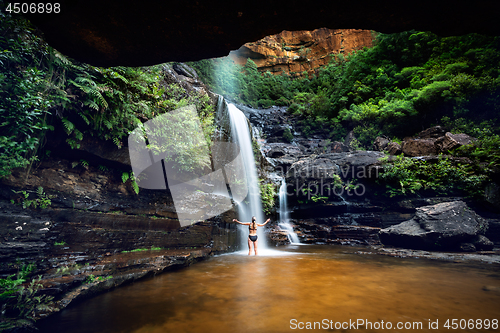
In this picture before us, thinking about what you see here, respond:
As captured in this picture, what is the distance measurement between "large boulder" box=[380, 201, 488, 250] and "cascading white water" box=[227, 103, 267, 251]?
596cm

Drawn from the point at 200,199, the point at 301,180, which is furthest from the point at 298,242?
the point at 200,199

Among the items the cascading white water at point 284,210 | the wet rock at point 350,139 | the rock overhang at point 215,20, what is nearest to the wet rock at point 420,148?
the wet rock at point 350,139

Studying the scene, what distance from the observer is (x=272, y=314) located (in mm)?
2986

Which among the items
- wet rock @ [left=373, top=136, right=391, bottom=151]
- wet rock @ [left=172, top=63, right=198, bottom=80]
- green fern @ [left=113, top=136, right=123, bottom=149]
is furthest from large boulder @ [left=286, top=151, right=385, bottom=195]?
green fern @ [left=113, top=136, right=123, bottom=149]

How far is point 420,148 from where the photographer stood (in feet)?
35.5

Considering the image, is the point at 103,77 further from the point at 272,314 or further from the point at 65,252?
the point at 272,314

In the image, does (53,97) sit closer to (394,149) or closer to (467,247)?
(467,247)

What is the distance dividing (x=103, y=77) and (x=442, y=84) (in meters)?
16.3

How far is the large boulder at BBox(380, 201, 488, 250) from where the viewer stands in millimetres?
7125

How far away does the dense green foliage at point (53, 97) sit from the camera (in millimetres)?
3740

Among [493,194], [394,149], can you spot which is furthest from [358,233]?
[394,149]

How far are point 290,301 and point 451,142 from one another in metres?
11.5

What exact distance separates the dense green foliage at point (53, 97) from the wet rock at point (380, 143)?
13.0 metres

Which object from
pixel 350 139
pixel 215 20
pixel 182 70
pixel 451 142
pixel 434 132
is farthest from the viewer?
pixel 350 139
